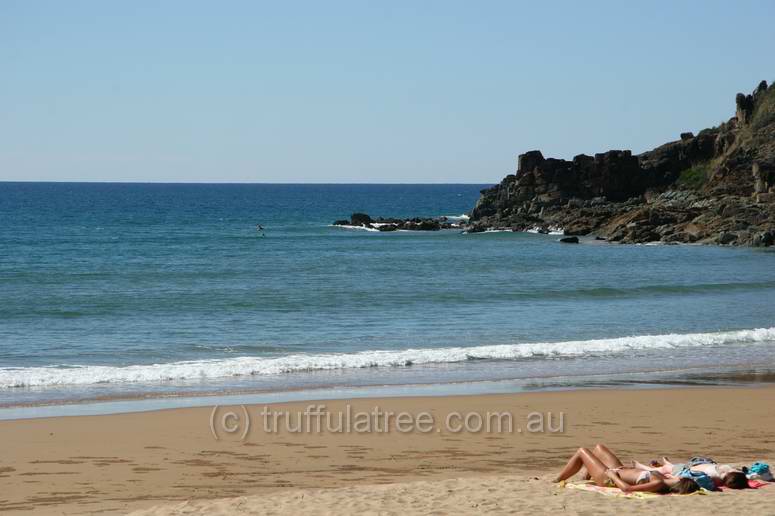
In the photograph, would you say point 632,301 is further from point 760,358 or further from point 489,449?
point 489,449

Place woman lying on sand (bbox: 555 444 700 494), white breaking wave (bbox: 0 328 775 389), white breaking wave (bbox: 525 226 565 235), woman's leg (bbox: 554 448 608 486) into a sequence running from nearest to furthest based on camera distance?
woman lying on sand (bbox: 555 444 700 494)
woman's leg (bbox: 554 448 608 486)
white breaking wave (bbox: 0 328 775 389)
white breaking wave (bbox: 525 226 565 235)

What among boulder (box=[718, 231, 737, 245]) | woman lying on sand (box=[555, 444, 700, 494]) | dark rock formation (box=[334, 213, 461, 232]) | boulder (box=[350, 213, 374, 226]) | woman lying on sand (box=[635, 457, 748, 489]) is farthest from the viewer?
boulder (box=[350, 213, 374, 226])

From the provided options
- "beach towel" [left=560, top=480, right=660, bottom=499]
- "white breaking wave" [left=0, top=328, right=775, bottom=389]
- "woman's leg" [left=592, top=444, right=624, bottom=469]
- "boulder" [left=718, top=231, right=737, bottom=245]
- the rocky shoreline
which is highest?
the rocky shoreline

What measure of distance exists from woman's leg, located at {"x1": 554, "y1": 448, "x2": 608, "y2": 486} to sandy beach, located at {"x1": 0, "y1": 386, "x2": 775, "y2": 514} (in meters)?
0.35

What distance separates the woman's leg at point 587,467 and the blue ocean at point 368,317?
26.4ft

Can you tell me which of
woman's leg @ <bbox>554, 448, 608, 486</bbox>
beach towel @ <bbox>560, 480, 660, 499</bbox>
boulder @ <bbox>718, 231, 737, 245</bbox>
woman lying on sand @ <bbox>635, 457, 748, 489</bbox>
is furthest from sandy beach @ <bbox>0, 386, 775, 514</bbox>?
boulder @ <bbox>718, 231, 737, 245</bbox>

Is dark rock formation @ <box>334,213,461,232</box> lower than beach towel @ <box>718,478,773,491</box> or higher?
higher

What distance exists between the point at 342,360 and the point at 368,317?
767cm

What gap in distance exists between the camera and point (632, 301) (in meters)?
33.7

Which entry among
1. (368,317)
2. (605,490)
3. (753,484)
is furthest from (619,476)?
(368,317)

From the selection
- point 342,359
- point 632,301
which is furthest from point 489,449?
point 632,301

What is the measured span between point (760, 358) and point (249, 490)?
15.2 meters

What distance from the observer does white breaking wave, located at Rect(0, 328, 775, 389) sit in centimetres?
1952

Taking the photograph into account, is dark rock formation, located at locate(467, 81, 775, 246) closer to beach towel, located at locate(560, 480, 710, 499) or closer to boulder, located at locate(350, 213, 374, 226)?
boulder, located at locate(350, 213, 374, 226)
